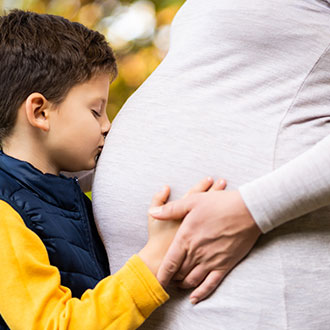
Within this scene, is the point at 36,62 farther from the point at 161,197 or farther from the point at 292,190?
the point at 292,190

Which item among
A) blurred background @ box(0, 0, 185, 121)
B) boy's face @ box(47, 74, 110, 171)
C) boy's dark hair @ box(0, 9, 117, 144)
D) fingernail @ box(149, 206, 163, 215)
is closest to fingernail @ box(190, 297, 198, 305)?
fingernail @ box(149, 206, 163, 215)

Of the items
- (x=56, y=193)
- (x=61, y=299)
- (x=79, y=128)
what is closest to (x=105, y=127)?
(x=79, y=128)

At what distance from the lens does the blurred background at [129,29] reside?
11.3 ft

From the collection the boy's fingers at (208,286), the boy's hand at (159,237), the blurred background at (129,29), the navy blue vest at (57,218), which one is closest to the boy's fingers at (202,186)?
the boy's hand at (159,237)

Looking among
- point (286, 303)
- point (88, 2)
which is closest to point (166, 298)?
point (286, 303)

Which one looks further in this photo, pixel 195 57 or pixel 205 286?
pixel 195 57

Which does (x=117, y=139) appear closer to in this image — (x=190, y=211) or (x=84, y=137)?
(x=84, y=137)

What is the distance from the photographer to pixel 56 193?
3.48 feet

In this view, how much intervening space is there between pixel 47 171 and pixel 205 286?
0.46 metres

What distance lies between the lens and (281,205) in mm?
783

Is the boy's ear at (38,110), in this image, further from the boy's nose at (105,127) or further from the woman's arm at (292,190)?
the woman's arm at (292,190)

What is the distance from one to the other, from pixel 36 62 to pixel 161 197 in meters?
0.44

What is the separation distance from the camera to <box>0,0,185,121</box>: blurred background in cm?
346

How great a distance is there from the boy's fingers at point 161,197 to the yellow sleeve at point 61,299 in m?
0.11
